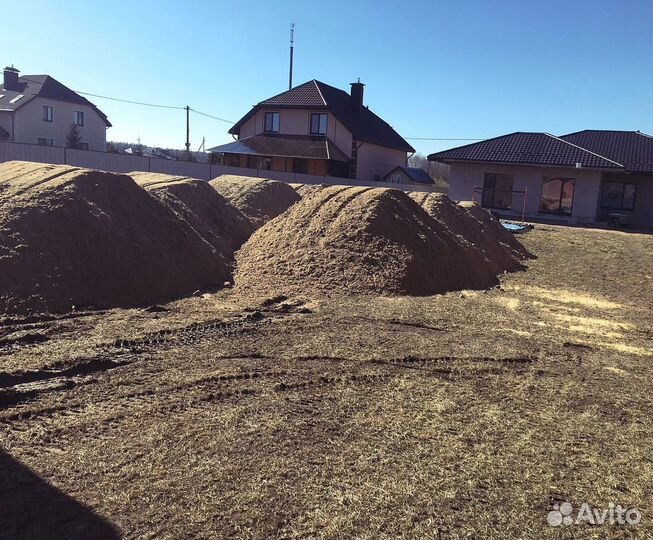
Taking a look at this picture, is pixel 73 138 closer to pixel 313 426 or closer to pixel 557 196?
pixel 557 196

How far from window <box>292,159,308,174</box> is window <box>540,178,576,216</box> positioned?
54.2 ft

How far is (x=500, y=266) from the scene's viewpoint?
1303cm

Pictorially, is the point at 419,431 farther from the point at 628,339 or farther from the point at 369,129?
the point at 369,129

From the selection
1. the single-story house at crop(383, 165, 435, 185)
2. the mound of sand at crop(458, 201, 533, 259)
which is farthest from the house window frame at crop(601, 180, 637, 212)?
the single-story house at crop(383, 165, 435, 185)

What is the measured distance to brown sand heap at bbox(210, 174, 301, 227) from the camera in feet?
53.3

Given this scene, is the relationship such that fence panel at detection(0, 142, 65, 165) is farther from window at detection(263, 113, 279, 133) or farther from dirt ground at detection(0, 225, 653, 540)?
window at detection(263, 113, 279, 133)

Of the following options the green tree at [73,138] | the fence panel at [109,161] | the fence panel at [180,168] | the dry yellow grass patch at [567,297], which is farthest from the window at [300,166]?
the dry yellow grass patch at [567,297]

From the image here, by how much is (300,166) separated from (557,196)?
58.0ft

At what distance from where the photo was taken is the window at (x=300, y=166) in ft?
125

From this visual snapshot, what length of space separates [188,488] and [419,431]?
1.83 metres

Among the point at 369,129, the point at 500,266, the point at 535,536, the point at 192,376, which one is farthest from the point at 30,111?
the point at 535,536

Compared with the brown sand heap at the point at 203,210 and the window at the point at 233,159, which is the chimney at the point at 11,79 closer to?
the window at the point at 233,159

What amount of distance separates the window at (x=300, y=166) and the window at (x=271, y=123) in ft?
10.9

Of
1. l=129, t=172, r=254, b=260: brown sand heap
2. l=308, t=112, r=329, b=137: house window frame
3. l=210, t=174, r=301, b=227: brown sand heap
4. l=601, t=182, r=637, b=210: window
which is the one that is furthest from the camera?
l=308, t=112, r=329, b=137: house window frame
